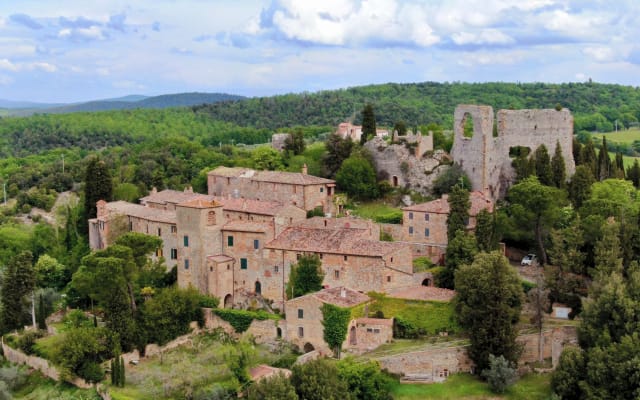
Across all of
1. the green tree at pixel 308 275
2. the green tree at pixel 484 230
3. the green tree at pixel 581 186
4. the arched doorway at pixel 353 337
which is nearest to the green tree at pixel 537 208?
the green tree at pixel 484 230

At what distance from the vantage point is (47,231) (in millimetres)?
72375

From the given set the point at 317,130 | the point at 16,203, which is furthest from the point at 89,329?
the point at 317,130

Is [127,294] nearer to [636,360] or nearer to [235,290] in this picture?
[235,290]

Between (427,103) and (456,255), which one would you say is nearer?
(456,255)

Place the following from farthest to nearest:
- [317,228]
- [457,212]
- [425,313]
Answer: [317,228] < [457,212] < [425,313]

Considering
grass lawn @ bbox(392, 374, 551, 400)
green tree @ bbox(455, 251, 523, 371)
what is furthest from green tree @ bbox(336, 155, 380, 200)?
grass lawn @ bbox(392, 374, 551, 400)

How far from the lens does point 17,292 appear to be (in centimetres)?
5481

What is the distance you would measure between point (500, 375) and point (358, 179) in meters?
26.1

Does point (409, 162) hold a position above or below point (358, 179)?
above

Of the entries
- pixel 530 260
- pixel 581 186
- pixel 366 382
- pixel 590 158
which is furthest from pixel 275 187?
pixel 590 158

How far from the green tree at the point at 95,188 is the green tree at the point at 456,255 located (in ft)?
97.8

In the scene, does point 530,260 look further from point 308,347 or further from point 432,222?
point 308,347

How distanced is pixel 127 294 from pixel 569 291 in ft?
86.5

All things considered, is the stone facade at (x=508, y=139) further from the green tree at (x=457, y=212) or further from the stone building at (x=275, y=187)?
the stone building at (x=275, y=187)
